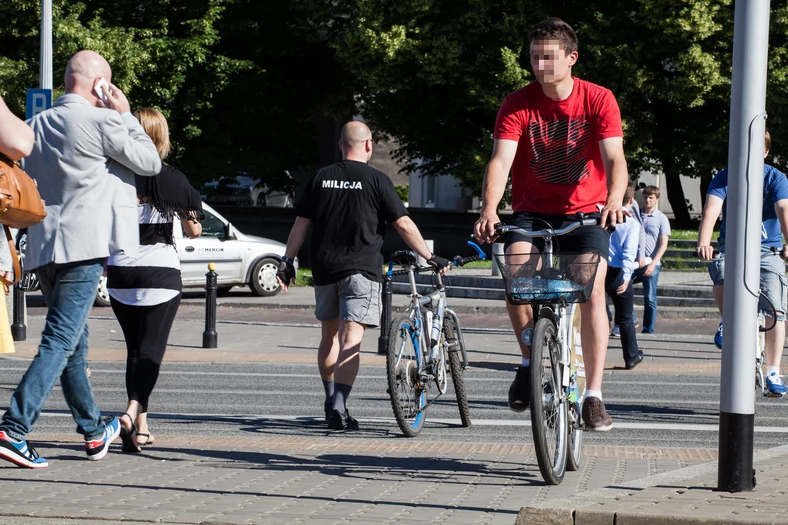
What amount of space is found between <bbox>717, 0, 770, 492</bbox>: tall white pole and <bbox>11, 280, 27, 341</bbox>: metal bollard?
34.2 feet

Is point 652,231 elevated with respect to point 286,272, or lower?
elevated

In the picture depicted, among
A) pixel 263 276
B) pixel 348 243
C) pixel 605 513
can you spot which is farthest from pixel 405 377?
pixel 263 276

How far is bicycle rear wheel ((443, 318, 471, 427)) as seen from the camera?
26.9 feet

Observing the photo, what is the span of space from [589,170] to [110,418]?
2.80 meters

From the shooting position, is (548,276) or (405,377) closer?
(548,276)

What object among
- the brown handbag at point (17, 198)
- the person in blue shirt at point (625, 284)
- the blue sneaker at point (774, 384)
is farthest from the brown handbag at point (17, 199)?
the person in blue shirt at point (625, 284)

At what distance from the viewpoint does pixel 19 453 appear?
5.67 metres

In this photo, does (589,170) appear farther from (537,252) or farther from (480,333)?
(480,333)

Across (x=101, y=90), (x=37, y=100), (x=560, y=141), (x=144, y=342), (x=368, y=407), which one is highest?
(x=37, y=100)

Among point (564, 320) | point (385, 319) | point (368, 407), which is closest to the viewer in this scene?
point (564, 320)

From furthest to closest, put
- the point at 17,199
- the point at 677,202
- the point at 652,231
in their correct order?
1. the point at 677,202
2. the point at 652,231
3. the point at 17,199

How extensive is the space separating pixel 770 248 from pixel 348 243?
304 centimetres

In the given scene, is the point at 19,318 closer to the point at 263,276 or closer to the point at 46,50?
the point at 46,50

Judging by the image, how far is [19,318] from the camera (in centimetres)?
1423
